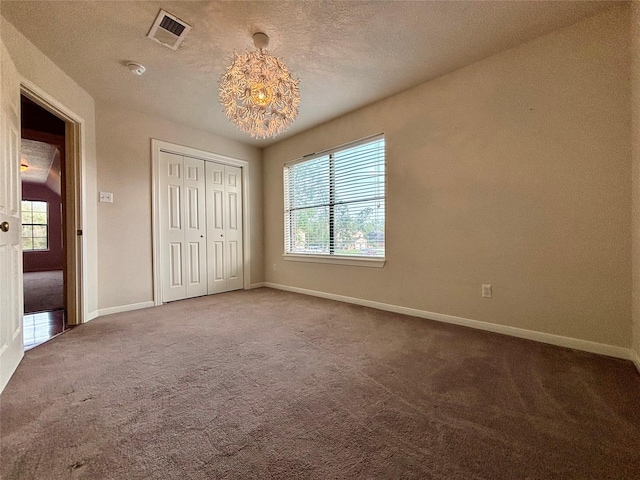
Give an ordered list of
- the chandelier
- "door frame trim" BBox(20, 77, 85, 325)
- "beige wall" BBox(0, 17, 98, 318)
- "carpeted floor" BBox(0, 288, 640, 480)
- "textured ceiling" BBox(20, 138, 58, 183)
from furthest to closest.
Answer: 1. "textured ceiling" BBox(20, 138, 58, 183)
2. "door frame trim" BBox(20, 77, 85, 325)
3. "beige wall" BBox(0, 17, 98, 318)
4. the chandelier
5. "carpeted floor" BBox(0, 288, 640, 480)

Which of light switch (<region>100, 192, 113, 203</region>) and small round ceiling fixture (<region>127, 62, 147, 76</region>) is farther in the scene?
light switch (<region>100, 192, 113, 203</region>)

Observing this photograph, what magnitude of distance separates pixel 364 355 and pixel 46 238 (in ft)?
35.5

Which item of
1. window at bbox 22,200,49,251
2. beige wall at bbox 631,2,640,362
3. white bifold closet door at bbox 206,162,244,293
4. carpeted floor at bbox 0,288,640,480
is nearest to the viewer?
carpeted floor at bbox 0,288,640,480

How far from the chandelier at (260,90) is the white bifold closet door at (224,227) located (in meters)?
2.24

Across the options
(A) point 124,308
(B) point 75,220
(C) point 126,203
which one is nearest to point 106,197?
(C) point 126,203

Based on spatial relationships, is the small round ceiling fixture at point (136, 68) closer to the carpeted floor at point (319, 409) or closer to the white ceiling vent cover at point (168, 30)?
the white ceiling vent cover at point (168, 30)

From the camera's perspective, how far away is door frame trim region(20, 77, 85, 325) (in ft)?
9.52

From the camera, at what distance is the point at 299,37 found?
2201 millimetres

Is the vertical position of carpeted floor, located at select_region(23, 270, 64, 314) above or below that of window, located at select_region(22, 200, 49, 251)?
below

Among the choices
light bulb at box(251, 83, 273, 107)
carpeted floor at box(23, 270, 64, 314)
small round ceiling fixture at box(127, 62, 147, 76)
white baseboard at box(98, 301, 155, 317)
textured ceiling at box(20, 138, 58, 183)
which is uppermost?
textured ceiling at box(20, 138, 58, 183)

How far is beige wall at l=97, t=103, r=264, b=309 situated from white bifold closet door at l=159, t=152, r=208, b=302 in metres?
0.21

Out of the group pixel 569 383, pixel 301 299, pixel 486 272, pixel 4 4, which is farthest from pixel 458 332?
pixel 4 4

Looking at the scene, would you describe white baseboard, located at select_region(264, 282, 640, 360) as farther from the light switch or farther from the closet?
the light switch

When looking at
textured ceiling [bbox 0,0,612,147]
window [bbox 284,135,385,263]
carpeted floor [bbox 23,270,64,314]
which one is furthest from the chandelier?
carpeted floor [bbox 23,270,64,314]
